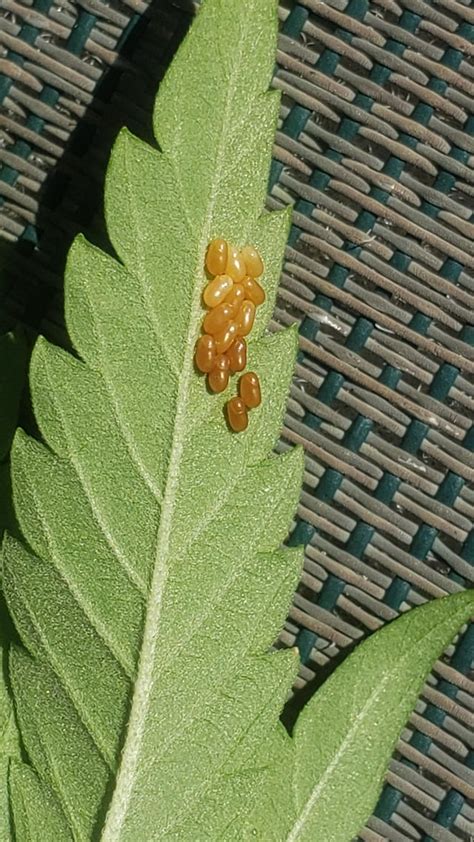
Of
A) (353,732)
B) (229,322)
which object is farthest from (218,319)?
(353,732)

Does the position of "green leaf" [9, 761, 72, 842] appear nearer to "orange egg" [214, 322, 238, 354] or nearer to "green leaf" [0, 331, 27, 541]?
"green leaf" [0, 331, 27, 541]

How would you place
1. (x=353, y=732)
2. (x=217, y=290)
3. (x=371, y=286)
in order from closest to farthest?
(x=217, y=290) → (x=353, y=732) → (x=371, y=286)

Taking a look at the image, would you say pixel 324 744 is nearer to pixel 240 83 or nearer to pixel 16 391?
pixel 16 391

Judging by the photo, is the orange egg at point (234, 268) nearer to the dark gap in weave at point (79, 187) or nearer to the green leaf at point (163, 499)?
the green leaf at point (163, 499)

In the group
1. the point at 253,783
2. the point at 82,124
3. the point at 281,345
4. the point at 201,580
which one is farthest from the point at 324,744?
the point at 82,124

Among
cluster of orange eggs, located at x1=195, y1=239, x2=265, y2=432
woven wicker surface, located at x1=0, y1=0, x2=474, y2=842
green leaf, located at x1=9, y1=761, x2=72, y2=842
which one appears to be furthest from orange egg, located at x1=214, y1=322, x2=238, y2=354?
green leaf, located at x1=9, y1=761, x2=72, y2=842

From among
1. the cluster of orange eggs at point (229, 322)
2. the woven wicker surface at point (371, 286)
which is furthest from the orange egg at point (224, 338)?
the woven wicker surface at point (371, 286)

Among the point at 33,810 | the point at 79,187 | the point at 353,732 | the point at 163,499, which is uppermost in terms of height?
the point at 79,187

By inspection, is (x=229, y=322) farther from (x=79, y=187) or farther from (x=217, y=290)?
(x=79, y=187)
